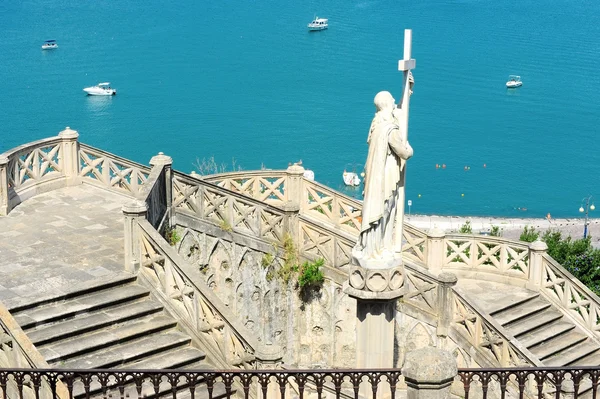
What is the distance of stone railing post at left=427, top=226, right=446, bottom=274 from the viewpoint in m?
22.3

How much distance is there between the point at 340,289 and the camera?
834 inches

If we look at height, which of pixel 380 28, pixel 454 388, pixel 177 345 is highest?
pixel 380 28

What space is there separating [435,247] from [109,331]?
30.1ft

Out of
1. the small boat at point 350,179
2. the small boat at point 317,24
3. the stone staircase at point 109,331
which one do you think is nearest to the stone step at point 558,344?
the stone staircase at point 109,331

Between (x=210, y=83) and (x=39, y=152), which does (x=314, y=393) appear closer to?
(x=39, y=152)

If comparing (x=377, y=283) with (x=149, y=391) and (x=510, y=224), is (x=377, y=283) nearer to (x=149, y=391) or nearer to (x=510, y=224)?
(x=149, y=391)

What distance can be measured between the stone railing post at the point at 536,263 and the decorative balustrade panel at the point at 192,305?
8.99 meters

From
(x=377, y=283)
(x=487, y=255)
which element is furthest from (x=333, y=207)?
(x=377, y=283)

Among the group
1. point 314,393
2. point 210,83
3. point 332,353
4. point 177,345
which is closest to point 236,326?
point 177,345

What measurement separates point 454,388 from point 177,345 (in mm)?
6681

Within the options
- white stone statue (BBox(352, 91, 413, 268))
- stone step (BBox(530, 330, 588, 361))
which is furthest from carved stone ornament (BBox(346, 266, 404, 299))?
stone step (BBox(530, 330, 588, 361))

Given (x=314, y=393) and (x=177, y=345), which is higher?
(x=177, y=345)

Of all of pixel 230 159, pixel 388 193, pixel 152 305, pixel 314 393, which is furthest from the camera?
pixel 230 159

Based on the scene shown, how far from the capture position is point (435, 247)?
2238 centimetres
